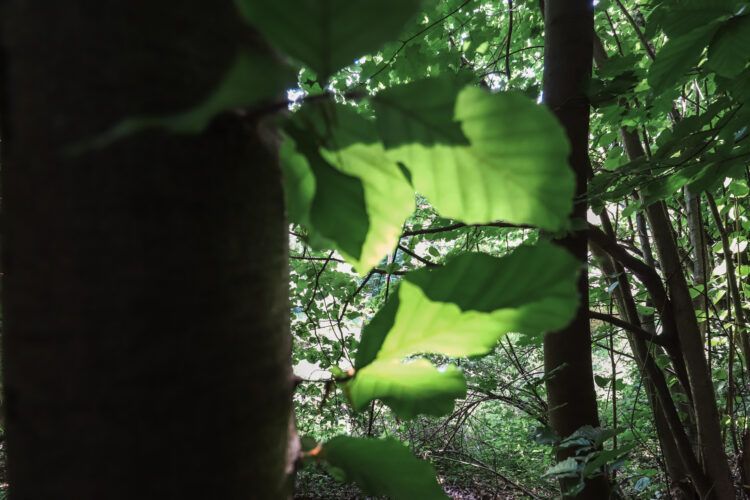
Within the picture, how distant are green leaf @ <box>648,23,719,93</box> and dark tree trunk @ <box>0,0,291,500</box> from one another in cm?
93

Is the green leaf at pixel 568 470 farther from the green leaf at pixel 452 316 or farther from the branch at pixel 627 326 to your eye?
the green leaf at pixel 452 316

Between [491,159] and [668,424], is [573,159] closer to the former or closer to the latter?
[491,159]

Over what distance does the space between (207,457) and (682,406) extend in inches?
130

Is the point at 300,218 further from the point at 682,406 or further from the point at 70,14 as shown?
the point at 682,406

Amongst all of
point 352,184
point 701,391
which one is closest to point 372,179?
point 352,184

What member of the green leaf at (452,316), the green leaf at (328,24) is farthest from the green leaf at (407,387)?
the green leaf at (328,24)

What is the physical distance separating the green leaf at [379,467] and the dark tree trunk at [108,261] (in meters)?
0.16

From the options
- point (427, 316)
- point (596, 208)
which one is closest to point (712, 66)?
point (596, 208)

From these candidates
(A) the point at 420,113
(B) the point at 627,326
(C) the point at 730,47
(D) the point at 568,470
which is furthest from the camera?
(B) the point at 627,326

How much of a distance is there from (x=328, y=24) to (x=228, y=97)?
0.07 metres

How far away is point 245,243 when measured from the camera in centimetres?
22

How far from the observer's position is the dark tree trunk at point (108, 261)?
18 cm

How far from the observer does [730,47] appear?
2.56ft

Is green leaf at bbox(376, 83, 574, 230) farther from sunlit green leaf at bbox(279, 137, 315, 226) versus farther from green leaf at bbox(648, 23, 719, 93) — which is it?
green leaf at bbox(648, 23, 719, 93)
